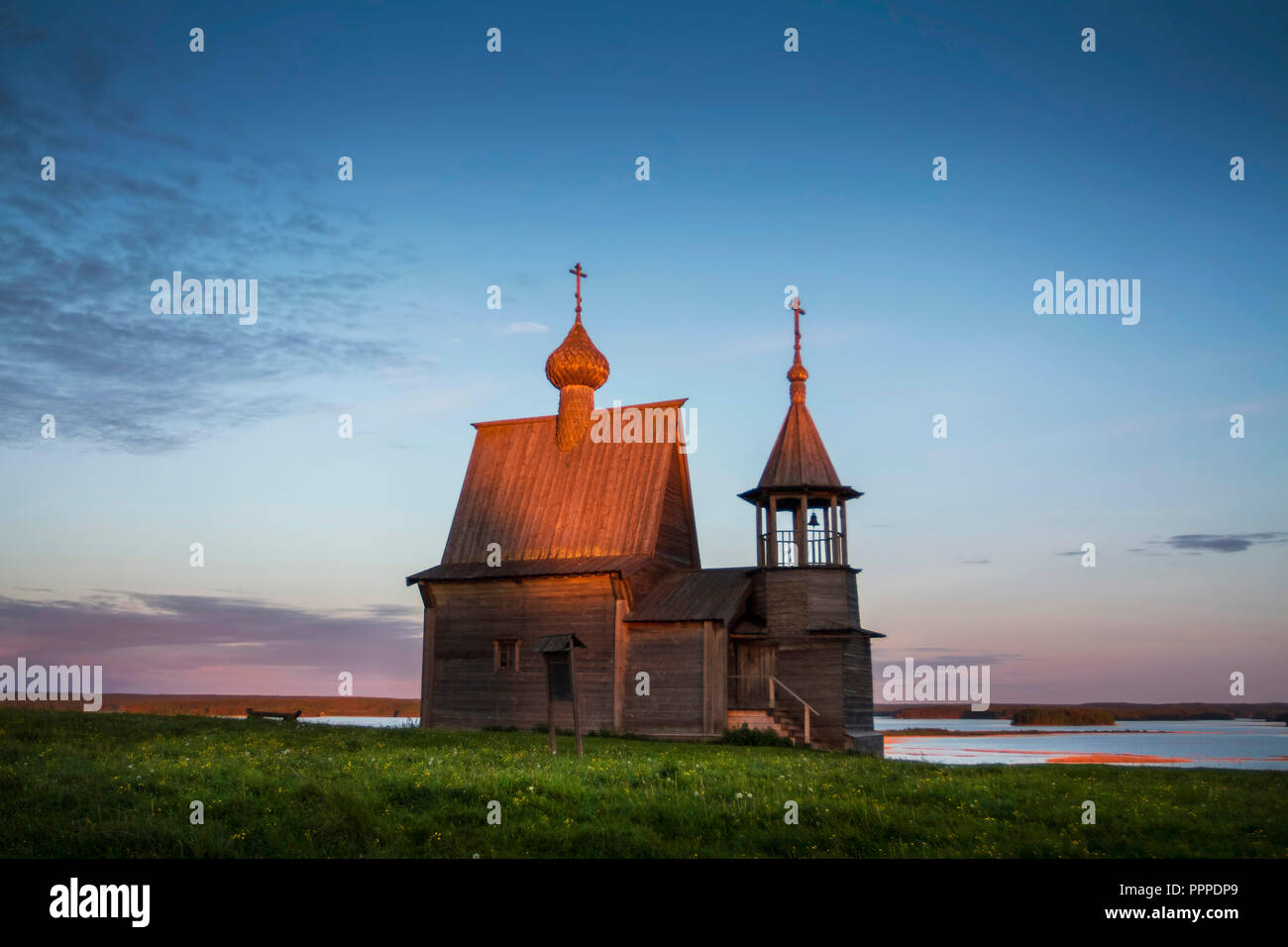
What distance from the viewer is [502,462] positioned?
40.7 m

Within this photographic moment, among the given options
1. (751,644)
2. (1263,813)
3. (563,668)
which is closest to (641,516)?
(751,644)

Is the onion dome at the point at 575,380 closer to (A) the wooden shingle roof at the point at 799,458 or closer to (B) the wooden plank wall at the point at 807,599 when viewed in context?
(A) the wooden shingle roof at the point at 799,458

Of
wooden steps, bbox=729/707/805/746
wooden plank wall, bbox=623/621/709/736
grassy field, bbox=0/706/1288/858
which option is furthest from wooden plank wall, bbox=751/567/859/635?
grassy field, bbox=0/706/1288/858

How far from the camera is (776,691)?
115 ft

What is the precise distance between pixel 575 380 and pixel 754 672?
12.9 meters

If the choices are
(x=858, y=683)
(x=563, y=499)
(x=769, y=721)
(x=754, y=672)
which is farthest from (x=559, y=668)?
(x=563, y=499)

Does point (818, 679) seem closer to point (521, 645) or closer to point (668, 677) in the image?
point (668, 677)

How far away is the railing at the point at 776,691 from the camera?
109ft

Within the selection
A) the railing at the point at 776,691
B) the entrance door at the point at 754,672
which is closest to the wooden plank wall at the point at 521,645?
the entrance door at the point at 754,672

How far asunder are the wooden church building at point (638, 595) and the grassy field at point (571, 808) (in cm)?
1331

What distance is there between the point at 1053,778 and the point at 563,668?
10073 millimetres
